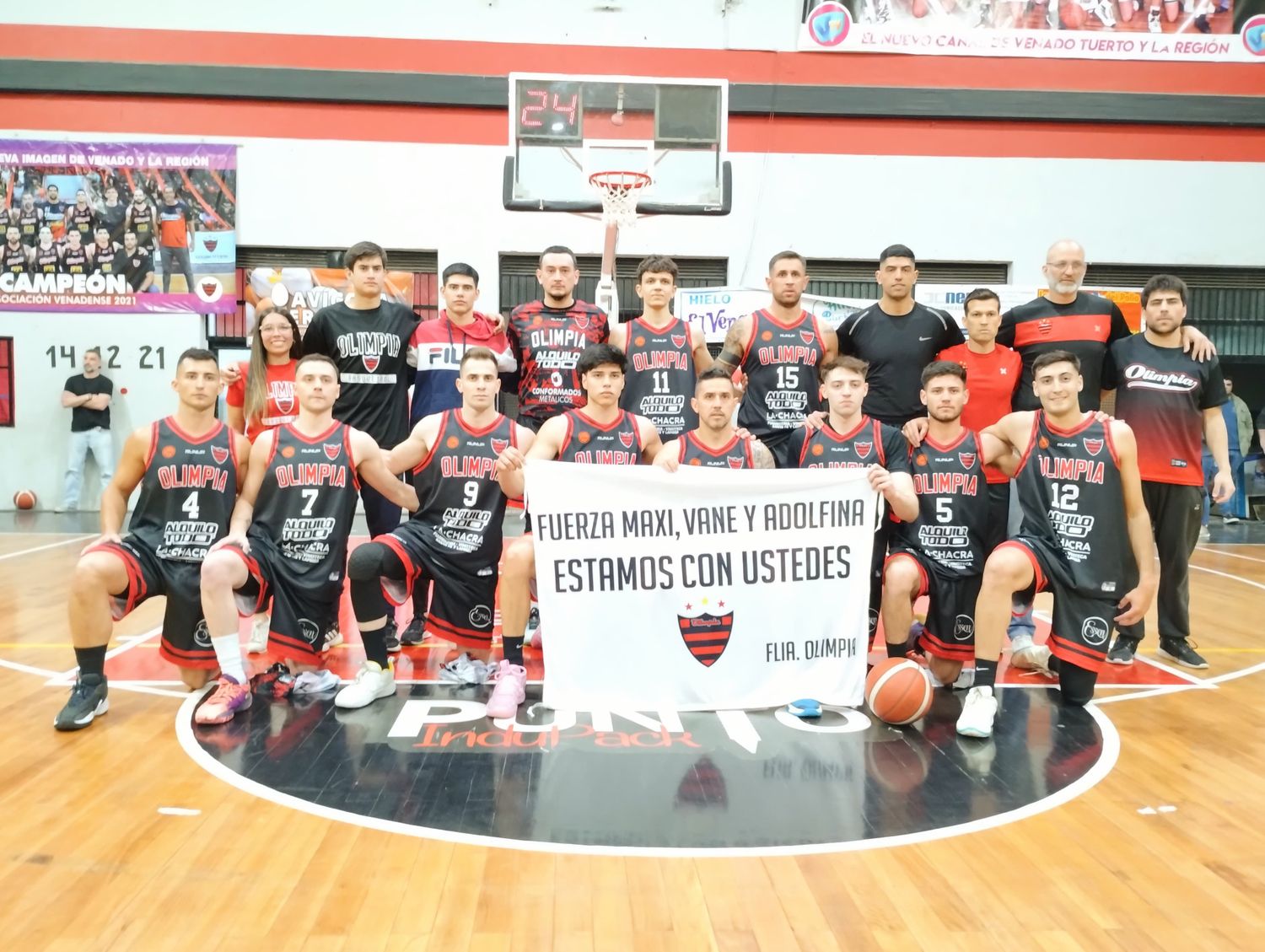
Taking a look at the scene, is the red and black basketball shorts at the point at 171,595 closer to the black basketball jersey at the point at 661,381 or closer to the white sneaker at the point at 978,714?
the black basketball jersey at the point at 661,381

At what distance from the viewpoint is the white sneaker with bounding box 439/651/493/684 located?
162 inches

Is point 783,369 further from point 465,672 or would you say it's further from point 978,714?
point 465,672

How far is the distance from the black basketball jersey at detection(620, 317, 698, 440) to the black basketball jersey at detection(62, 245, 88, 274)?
8.63 m

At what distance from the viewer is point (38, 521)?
31.8 ft

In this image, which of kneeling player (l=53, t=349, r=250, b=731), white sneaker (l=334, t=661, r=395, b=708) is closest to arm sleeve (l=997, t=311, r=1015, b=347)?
white sneaker (l=334, t=661, r=395, b=708)

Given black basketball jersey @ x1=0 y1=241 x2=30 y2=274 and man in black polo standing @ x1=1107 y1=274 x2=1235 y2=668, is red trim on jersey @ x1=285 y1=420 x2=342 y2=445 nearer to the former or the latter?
man in black polo standing @ x1=1107 y1=274 x2=1235 y2=668

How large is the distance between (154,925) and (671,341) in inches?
132

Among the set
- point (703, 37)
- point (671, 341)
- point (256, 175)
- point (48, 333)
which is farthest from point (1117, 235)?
point (48, 333)

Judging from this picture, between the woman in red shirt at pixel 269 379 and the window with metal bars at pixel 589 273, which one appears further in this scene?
the window with metal bars at pixel 589 273

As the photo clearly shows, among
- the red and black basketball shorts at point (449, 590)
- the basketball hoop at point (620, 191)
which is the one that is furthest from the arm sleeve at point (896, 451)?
the basketball hoop at point (620, 191)

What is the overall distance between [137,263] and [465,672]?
8657 millimetres

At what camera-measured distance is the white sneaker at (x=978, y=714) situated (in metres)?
3.49

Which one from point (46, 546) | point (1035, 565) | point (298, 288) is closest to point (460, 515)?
point (1035, 565)

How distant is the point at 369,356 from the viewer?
15.9ft
